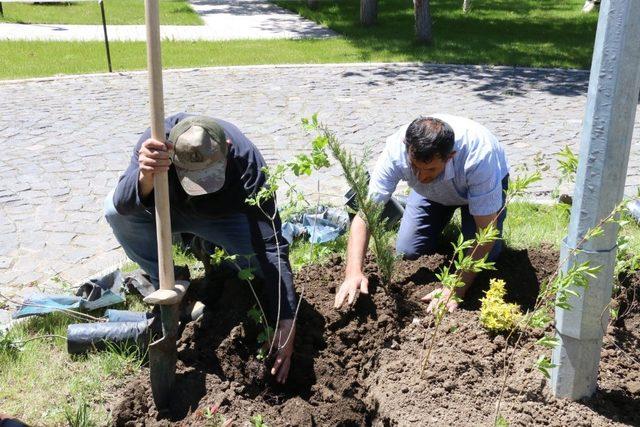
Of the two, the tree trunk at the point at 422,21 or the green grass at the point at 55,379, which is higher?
the tree trunk at the point at 422,21


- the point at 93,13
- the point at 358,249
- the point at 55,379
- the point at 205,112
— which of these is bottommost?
the point at 55,379

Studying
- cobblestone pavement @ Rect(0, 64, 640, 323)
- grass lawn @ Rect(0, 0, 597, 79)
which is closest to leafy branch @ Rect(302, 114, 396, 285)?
cobblestone pavement @ Rect(0, 64, 640, 323)

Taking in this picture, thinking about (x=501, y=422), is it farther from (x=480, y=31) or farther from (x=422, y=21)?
(x=480, y=31)

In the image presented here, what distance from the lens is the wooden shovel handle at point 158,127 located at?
258 centimetres

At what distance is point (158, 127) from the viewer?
2793 mm

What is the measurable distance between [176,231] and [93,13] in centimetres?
1870

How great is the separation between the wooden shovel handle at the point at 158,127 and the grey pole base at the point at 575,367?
167 cm

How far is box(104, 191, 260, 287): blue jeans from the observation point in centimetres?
388

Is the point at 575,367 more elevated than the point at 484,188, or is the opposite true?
the point at 484,188

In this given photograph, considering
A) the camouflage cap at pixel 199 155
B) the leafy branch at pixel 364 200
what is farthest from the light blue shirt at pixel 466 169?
the camouflage cap at pixel 199 155

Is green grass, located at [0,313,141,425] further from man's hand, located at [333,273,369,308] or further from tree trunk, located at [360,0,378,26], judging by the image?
tree trunk, located at [360,0,378,26]

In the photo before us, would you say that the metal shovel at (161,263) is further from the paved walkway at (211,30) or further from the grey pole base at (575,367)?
the paved walkway at (211,30)

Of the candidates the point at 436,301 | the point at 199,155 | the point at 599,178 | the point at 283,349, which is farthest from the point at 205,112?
the point at 599,178

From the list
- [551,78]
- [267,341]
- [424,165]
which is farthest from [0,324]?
[551,78]
